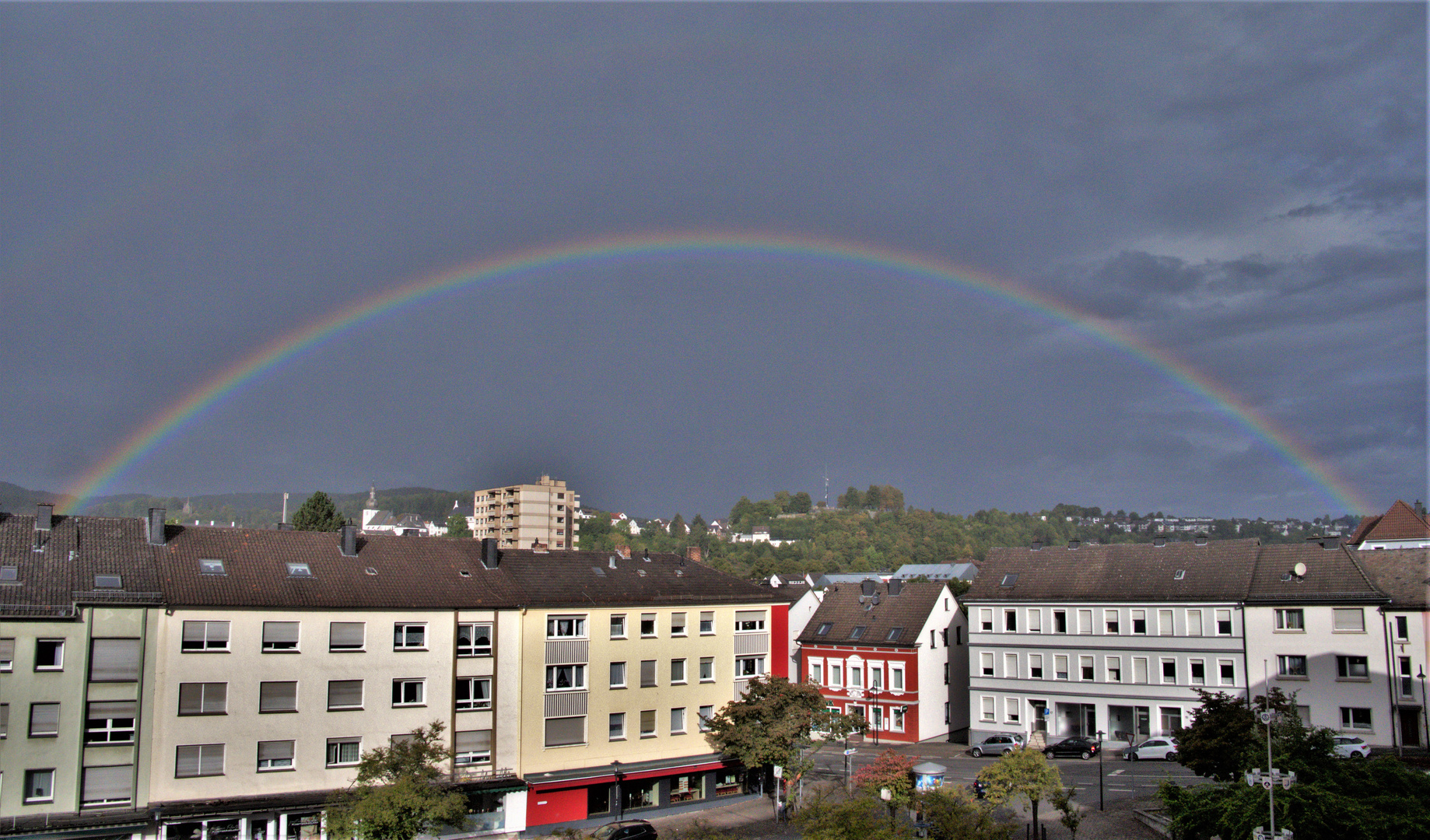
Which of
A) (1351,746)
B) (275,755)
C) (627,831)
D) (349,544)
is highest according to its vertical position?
(349,544)

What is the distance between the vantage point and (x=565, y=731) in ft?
160

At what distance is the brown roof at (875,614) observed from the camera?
67812 millimetres

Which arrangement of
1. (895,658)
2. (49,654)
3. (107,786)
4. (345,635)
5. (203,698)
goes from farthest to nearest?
(895,658)
(345,635)
(203,698)
(107,786)
(49,654)

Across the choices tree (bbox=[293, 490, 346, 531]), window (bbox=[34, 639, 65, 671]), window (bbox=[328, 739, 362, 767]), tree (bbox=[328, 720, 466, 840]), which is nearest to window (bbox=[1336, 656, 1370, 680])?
tree (bbox=[328, 720, 466, 840])

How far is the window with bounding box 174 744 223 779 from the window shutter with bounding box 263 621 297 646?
437 centimetres

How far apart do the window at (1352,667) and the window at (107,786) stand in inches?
2208

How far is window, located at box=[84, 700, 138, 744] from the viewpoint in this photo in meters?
39.0

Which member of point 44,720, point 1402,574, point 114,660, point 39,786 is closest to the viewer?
point 39,786

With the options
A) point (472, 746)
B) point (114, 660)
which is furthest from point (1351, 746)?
point (114, 660)

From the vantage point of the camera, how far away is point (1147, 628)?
60.1 metres

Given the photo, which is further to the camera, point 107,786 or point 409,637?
point 409,637

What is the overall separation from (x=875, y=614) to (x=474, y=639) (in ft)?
106

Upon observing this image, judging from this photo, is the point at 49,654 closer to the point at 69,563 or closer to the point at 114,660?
the point at 114,660

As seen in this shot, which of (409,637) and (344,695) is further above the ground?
(409,637)
